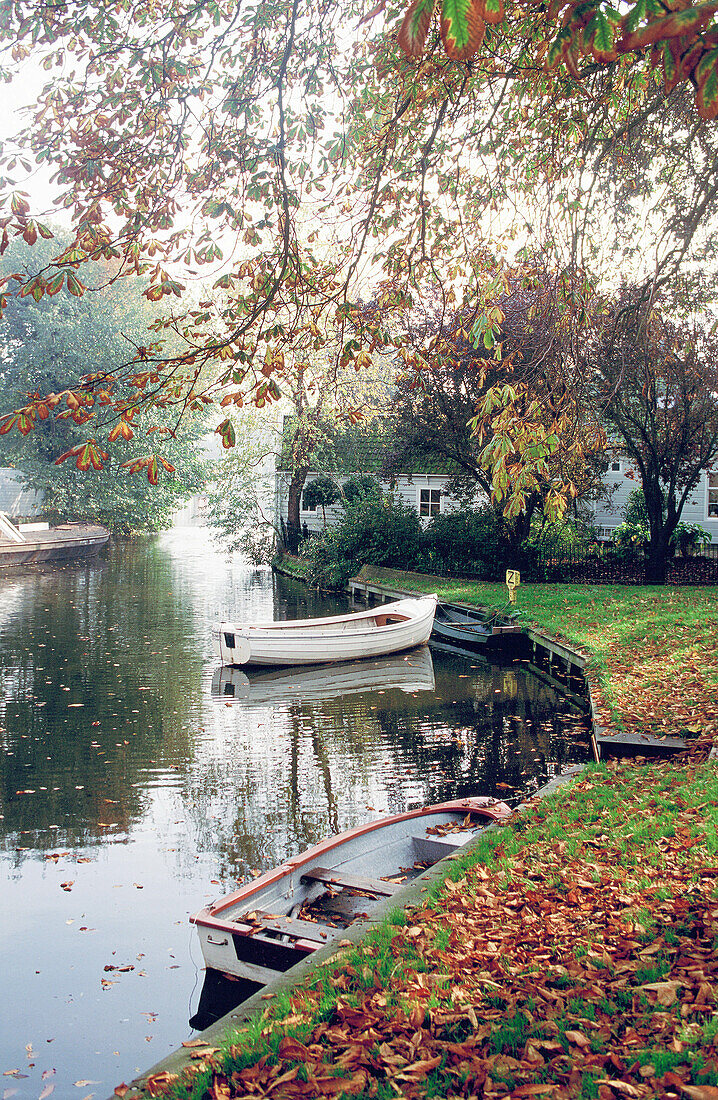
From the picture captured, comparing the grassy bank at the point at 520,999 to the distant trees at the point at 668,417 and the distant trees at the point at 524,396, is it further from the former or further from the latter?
the distant trees at the point at 668,417

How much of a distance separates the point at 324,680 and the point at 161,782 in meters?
6.55

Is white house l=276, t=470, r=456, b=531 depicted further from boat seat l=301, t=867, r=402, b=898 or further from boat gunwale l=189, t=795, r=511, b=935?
boat seat l=301, t=867, r=402, b=898

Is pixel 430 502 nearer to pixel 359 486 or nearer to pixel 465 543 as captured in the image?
pixel 359 486

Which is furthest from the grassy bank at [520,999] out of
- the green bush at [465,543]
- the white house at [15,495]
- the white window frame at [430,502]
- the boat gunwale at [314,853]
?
the white house at [15,495]

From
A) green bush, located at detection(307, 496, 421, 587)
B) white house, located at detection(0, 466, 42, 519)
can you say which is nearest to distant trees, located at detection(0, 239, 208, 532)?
white house, located at detection(0, 466, 42, 519)

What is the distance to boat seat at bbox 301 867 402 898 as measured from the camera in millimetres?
5832

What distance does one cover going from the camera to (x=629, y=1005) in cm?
363

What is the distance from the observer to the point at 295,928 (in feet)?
17.1

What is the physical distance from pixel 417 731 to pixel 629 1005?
9048 mm

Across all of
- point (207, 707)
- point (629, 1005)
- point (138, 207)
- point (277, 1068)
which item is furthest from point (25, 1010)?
point (207, 707)

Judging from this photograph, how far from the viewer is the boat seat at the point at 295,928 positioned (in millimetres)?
5105

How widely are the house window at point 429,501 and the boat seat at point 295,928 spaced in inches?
1193

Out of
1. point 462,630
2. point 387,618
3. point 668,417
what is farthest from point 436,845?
point 668,417

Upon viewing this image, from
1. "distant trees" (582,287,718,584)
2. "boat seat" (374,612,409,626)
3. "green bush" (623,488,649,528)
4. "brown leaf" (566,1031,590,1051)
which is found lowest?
"brown leaf" (566,1031,590,1051)
